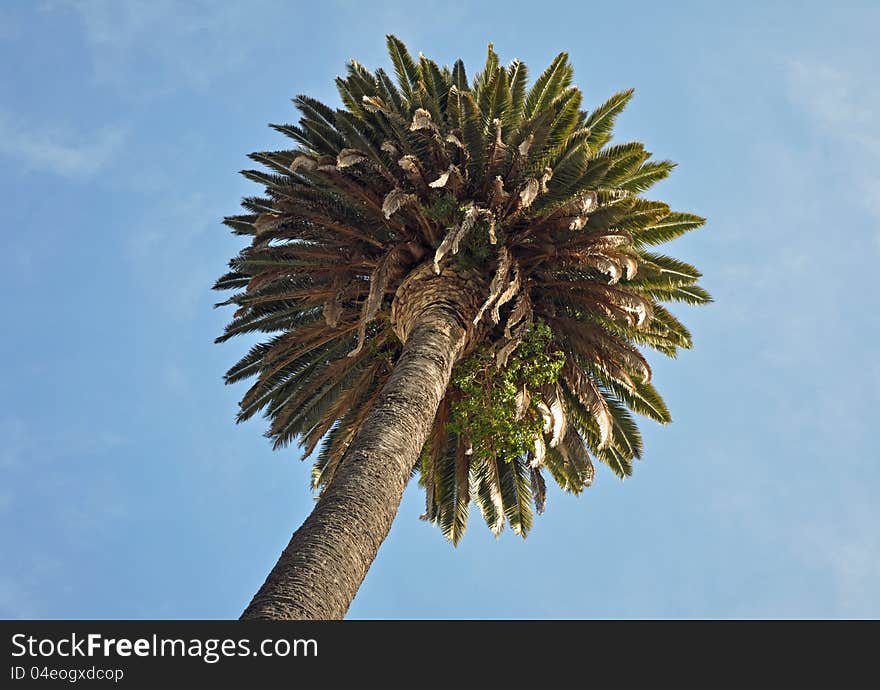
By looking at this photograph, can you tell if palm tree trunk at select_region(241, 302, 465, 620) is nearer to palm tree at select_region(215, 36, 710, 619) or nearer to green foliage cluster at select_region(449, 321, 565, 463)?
palm tree at select_region(215, 36, 710, 619)

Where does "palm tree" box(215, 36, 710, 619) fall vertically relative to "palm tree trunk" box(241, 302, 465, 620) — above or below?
above

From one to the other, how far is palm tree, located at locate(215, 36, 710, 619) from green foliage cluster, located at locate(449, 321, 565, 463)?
31 millimetres

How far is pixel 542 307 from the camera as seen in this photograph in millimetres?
12992

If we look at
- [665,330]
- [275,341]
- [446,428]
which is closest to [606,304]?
[665,330]

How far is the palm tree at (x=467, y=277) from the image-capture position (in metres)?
12.1

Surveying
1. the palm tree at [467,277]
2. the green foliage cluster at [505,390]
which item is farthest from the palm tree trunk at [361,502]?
the green foliage cluster at [505,390]

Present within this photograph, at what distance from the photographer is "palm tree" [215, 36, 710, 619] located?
12141 millimetres

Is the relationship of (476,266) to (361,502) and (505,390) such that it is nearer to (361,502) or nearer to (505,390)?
(505,390)

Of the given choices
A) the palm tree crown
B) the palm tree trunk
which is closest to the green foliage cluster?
the palm tree crown

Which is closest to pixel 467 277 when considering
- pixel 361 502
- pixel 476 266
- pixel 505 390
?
pixel 476 266

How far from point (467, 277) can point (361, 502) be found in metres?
5.10

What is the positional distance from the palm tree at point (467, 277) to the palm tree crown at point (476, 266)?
0.11 feet

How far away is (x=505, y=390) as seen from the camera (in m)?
12.1
